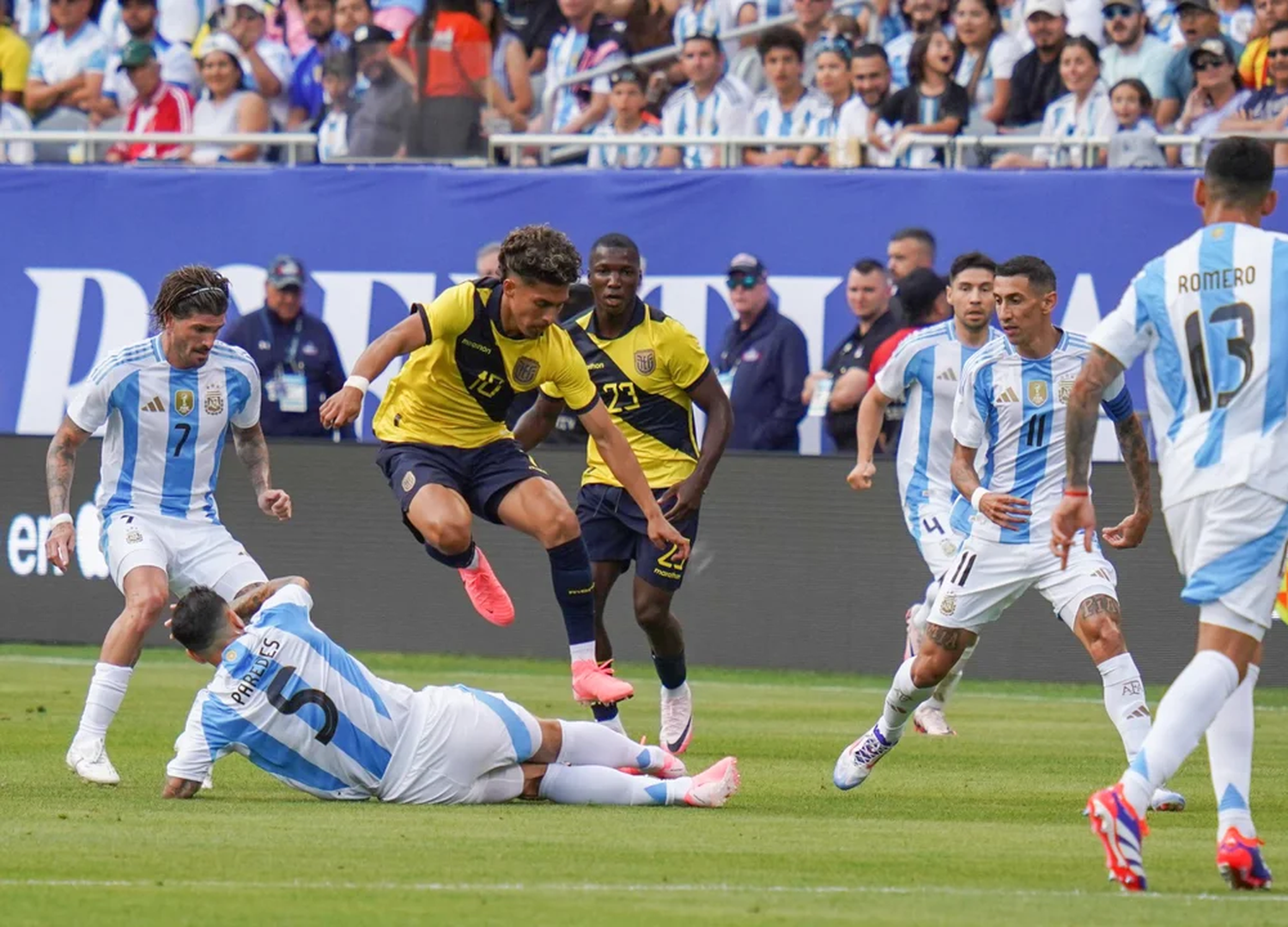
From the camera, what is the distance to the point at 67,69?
20.7 metres

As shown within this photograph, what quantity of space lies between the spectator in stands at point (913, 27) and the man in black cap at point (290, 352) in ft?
16.9

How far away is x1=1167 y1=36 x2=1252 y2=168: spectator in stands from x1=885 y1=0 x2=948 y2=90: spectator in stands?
241 centimetres

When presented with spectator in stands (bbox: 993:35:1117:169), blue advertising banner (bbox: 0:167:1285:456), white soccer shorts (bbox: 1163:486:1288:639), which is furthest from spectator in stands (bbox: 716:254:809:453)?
white soccer shorts (bbox: 1163:486:1288:639)

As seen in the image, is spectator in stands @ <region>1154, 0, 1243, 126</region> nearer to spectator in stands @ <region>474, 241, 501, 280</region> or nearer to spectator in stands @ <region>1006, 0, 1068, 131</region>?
spectator in stands @ <region>1006, 0, 1068, 131</region>

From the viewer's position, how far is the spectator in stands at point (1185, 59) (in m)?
16.8

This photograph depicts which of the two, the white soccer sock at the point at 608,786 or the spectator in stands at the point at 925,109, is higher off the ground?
the spectator in stands at the point at 925,109

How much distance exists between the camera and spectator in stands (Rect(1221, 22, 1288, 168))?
15.8m

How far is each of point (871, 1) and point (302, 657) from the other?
12.3 meters

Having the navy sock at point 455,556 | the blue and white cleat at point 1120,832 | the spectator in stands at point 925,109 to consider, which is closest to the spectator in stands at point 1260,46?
the spectator in stands at point 925,109

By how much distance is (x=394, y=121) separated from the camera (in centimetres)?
1778

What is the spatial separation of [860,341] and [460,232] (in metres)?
3.60

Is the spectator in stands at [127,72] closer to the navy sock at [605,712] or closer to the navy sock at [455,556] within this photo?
the navy sock at [455,556]

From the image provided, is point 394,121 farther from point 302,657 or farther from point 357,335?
point 302,657

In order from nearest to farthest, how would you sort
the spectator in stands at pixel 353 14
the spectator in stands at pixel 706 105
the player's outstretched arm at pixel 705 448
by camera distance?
the player's outstretched arm at pixel 705 448 → the spectator in stands at pixel 706 105 → the spectator in stands at pixel 353 14
